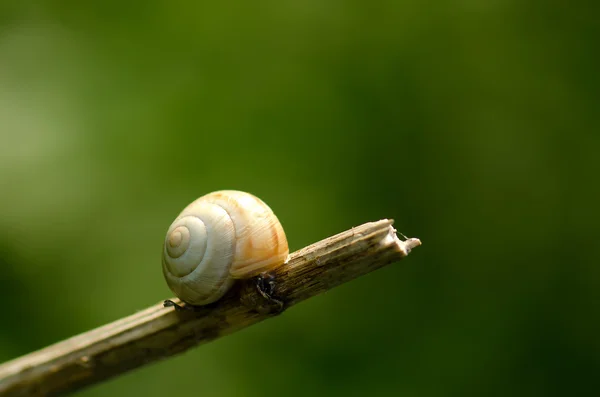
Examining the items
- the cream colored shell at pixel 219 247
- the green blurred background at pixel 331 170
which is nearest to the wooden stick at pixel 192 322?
the cream colored shell at pixel 219 247

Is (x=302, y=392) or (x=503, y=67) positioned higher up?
(x=503, y=67)

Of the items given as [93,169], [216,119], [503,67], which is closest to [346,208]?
[216,119]

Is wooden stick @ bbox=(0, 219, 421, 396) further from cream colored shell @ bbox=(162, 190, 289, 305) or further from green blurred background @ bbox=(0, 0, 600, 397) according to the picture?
green blurred background @ bbox=(0, 0, 600, 397)

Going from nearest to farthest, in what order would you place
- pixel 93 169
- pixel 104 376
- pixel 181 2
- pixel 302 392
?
pixel 104 376, pixel 302 392, pixel 93 169, pixel 181 2

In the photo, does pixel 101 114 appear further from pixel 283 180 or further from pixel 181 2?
pixel 283 180

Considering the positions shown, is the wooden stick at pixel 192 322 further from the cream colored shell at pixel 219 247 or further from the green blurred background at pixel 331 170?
the green blurred background at pixel 331 170

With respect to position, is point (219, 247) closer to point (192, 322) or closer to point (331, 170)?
point (192, 322)
